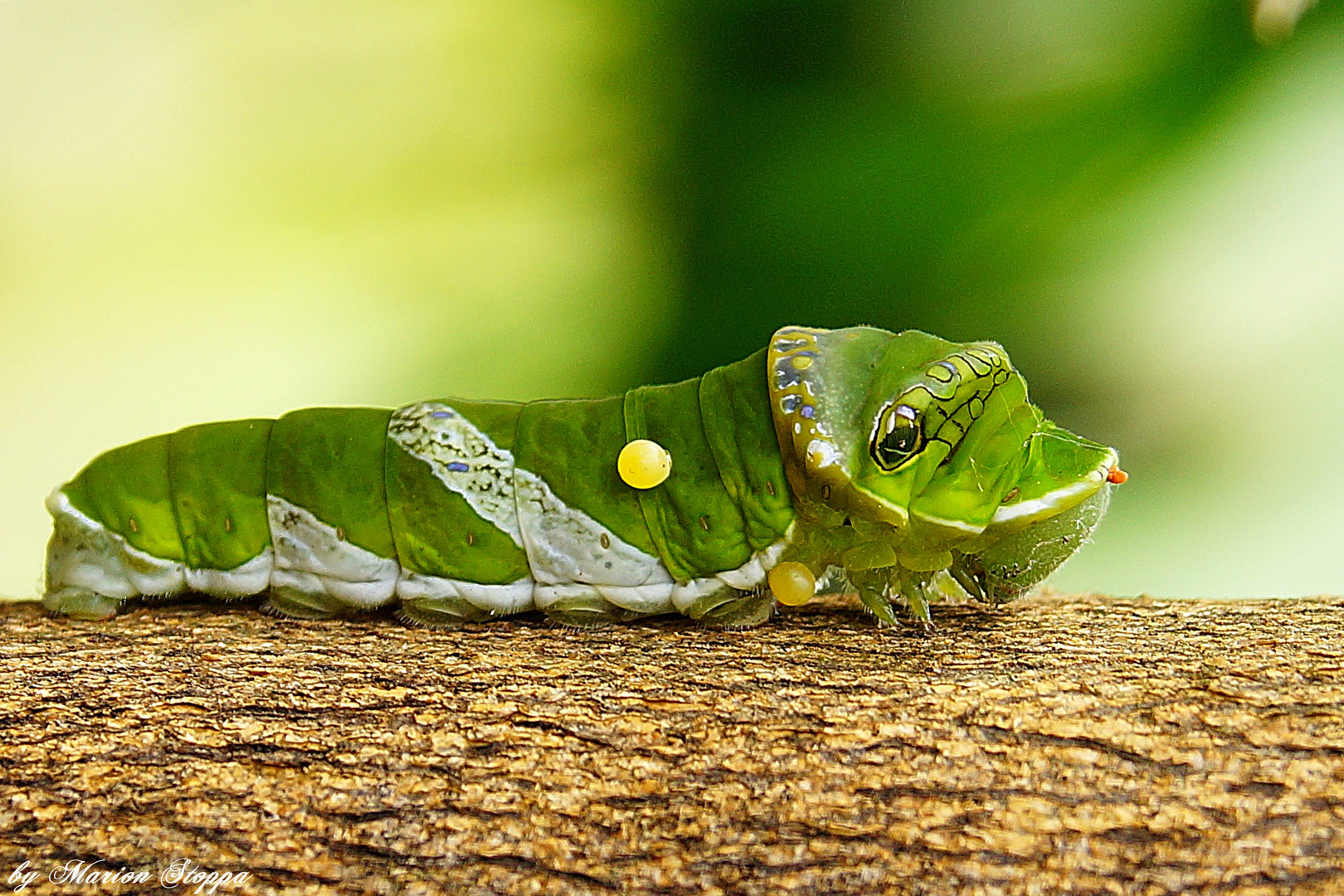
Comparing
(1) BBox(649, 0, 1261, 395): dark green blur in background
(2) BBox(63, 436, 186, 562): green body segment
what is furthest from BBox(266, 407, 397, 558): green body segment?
(1) BBox(649, 0, 1261, 395): dark green blur in background

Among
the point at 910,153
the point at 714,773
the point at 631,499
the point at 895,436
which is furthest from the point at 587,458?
the point at 910,153

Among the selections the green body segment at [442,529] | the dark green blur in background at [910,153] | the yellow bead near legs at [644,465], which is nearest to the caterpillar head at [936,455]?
the yellow bead near legs at [644,465]

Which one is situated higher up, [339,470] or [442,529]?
[339,470]

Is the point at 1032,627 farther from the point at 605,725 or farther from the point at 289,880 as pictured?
the point at 289,880

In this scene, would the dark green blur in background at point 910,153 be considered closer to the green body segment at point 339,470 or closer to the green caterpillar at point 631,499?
the green caterpillar at point 631,499

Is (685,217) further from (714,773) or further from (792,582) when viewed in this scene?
(714,773)

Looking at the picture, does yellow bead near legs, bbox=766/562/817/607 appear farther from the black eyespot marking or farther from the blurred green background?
the blurred green background

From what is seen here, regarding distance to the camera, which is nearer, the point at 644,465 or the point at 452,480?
the point at 644,465

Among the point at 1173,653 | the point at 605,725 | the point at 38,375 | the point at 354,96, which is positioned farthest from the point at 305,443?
the point at 38,375
